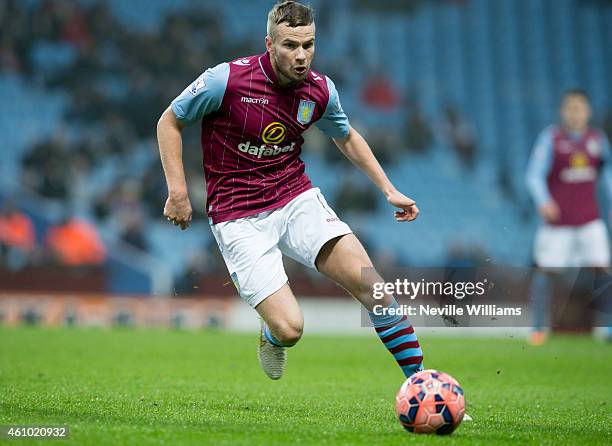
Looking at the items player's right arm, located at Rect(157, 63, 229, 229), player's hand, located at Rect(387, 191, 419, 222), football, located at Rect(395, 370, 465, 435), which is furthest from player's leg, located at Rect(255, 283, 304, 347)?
football, located at Rect(395, 370, 465, 435)

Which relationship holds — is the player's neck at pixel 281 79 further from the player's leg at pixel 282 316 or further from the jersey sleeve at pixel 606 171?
the jersey sleeve at pixel 606 171

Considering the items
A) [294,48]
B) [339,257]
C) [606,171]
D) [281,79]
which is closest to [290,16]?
[294,48]

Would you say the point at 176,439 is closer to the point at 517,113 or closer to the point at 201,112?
the point at 201,112

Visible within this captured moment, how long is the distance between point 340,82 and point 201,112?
16.3 m

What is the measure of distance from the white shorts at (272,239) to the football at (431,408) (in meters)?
1.12

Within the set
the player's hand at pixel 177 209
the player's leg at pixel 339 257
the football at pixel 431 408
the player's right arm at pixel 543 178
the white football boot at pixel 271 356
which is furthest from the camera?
the player's right arm at pixel 543 178

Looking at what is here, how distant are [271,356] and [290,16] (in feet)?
6.71

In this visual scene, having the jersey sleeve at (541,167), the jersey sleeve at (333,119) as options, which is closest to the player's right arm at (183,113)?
the jersey sleeve at (333,119)

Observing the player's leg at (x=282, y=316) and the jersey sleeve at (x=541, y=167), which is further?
the jersey sleeve at (x=541, y=167)

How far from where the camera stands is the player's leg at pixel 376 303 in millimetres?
5508

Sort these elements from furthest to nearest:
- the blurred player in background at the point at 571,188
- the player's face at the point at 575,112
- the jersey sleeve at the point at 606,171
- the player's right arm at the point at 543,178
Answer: the jersey sleeve at the point at 606,171
the blurred player in background at the point at 571,188
the player's face at the point at 575,112
the player's right arm at the point at 543,178

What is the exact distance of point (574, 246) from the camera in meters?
11.9

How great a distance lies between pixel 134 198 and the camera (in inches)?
705

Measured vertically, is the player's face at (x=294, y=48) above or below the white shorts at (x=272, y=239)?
above
